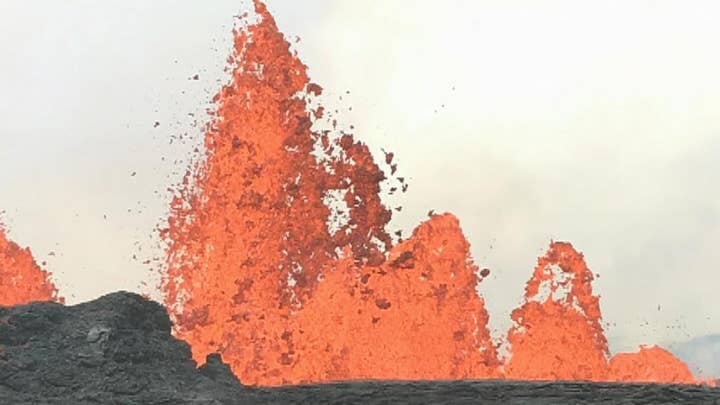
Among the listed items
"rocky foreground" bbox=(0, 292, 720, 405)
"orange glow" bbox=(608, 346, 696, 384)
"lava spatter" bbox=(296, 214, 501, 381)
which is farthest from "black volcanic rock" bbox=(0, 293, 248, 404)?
"orange glow" bbox=(608, 346, 696, 384)

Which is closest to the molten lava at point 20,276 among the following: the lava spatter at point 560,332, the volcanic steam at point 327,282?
the volcanic steam at point 327,282

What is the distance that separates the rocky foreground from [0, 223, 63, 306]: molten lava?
14358 mm

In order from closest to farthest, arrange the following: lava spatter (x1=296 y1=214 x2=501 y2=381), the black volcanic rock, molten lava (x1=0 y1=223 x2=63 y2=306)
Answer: the black volcanic rock → lava spatter (x1=296 y1=214 x2=501 y2=381) → molten lava (x1=0 y1=223 x2=63 y2=306)

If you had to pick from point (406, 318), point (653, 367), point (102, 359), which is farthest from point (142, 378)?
point (653, 367)

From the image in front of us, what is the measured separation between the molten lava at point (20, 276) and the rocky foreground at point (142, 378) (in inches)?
565

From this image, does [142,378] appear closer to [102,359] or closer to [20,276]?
[102,359]

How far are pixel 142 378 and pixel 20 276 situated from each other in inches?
664

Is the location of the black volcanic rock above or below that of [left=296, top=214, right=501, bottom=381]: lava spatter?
below

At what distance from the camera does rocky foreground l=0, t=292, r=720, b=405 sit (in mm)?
14102

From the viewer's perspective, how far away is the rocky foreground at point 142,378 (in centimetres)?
1410

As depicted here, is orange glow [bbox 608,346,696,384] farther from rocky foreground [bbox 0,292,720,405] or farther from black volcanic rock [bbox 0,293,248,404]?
black volcanic rock [bbox 0,293,248,404]

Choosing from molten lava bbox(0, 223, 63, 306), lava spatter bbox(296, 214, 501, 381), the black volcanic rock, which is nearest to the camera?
the black volcanic rock

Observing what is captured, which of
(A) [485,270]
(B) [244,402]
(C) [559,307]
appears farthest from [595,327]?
(B) [244,402]

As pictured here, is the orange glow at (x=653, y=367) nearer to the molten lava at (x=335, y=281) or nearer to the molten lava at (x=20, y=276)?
the molten lava at (x=335, y=281)
